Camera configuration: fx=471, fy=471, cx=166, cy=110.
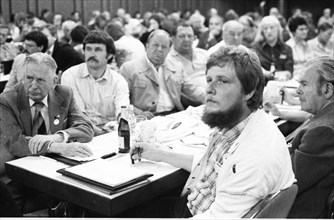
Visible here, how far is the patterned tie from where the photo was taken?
9.36ft

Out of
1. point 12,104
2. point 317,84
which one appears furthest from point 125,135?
point 317,84

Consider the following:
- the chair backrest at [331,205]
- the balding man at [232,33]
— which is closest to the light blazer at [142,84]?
the balding man at [232,33]

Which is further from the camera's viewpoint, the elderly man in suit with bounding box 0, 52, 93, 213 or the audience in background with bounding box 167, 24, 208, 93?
the audience in background with bounding box 167, 24, 208, 93

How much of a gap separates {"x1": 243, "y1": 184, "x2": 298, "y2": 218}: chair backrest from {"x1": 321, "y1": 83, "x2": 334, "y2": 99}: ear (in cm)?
98

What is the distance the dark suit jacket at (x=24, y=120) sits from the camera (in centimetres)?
270

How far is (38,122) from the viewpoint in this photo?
287 cm

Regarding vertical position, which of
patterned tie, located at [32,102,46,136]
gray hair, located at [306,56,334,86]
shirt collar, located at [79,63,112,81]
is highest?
gray hair, located at [306,56,334,86]

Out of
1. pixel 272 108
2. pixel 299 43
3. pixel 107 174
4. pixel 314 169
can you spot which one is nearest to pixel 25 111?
pixel 107 174

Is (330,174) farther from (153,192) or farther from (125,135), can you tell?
(125,135)

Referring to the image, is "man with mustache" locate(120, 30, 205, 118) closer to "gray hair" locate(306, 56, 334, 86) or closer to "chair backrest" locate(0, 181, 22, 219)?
"gray hair" locate(306, 56, 334, 86)

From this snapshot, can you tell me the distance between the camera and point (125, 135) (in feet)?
8.87

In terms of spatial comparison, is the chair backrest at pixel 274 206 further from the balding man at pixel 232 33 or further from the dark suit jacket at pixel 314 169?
the balding man at pixel 232 33

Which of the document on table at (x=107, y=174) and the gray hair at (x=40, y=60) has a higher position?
the gray hair at (x=40, y=60)

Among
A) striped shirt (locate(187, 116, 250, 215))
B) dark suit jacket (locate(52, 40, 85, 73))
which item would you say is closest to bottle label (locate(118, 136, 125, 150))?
striped shirt (locate(187, 116, 250, 215))
